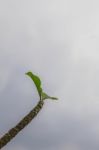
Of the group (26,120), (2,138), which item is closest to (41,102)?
(26,120)

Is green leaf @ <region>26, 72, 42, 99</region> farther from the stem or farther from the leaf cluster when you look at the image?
the stem

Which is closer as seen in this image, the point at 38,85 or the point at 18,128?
the point at 18,128

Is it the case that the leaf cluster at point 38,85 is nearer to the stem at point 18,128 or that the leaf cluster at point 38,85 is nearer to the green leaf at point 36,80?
the green leaf at point 36,80

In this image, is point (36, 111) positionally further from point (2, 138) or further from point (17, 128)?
point (2, 138)

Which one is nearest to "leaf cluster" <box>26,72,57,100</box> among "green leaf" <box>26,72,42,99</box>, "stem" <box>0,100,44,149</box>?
"green leaf" <box>26,72,42,99</box>

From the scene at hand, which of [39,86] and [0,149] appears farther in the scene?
[39,86]

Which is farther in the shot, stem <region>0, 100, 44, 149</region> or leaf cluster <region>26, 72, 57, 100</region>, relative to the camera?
leaf cluster <region>26, 72, 57, 100</region>

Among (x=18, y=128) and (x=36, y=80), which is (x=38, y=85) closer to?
(x=36, y=80)

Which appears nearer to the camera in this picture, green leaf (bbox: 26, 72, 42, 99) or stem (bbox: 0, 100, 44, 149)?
stem (bbox: 0, 100, 44, 149)

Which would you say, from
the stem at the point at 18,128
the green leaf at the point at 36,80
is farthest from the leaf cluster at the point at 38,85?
the stem at the point at 18,128

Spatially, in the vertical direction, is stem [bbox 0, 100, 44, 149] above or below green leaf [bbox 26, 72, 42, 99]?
below

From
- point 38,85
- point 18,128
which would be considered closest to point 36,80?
point 38,85
